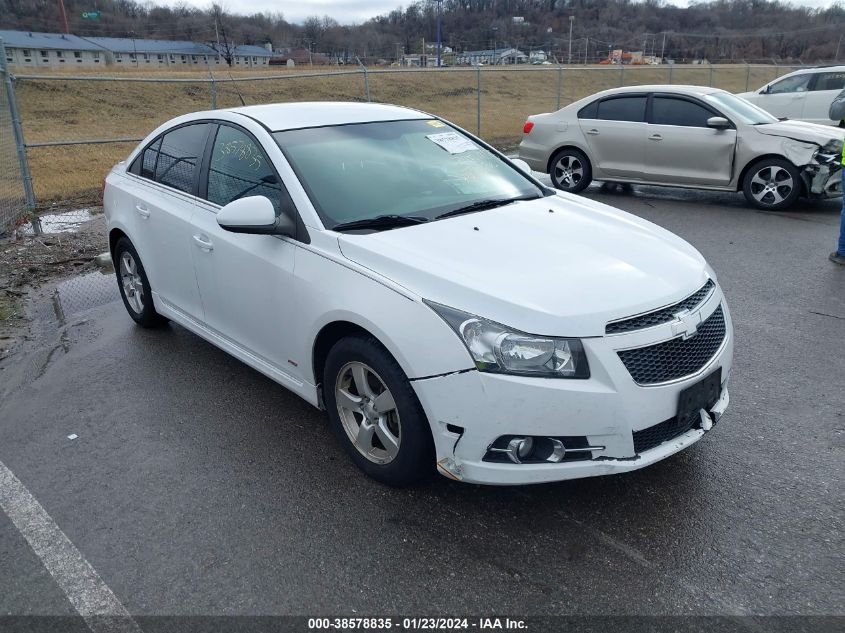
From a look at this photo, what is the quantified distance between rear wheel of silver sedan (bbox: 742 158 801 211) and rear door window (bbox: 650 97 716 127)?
94 cm

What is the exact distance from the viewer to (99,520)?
3.18m

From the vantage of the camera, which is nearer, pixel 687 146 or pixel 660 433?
pixel 660 433

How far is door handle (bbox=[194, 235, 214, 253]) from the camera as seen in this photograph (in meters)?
4.14

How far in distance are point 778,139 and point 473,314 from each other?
7696 millimetres

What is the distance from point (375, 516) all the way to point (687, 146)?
8128mm

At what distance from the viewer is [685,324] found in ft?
9.89

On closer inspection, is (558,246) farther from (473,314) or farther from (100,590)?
(100,590)

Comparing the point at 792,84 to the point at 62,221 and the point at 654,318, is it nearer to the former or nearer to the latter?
the point at 62,221

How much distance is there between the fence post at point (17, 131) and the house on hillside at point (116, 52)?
53.1m

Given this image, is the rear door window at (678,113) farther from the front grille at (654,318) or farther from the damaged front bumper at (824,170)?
the front grille at (654,318)

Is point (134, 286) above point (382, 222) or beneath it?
beneath

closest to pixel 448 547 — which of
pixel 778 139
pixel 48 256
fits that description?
pixel 48 256

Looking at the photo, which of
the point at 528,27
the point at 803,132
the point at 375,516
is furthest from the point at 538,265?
the point at 528,27

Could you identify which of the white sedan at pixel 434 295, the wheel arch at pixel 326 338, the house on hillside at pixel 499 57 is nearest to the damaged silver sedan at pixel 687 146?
the white sedan at pixel 434 295
